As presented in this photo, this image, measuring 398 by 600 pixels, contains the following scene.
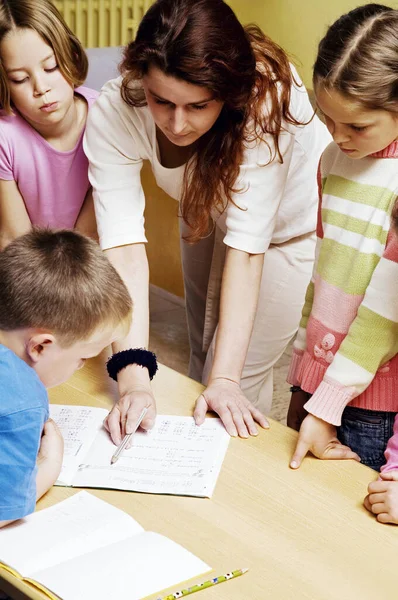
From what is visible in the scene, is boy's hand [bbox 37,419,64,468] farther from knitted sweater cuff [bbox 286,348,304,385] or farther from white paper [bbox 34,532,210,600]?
knitted sweater cuff [bbox 286,348,304,385]

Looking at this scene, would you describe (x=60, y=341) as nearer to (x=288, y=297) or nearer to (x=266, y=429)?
(x=266, y=429)

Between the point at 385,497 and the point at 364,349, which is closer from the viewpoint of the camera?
the point at 385,497

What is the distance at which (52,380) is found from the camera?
48.1 inches

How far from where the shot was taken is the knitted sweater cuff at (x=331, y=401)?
1.33 metres

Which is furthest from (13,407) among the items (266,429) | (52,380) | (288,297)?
(288,297)

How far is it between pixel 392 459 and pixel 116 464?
1.35 feet

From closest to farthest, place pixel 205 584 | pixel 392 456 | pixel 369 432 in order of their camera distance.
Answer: pixel 205 584 → pixel 392 456 → pixel 369 432

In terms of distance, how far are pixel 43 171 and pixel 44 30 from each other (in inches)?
12.6

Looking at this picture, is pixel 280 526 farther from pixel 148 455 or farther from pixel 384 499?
pixel 148 455

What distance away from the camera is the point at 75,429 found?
138cm

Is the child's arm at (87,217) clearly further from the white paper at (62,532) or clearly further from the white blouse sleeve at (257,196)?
the white paper at (62,532)

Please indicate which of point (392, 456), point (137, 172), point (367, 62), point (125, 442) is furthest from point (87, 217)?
point (392, 456)

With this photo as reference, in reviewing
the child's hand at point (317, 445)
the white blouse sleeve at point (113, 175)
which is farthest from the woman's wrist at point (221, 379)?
the white blouse sleeve at point (113, 175)

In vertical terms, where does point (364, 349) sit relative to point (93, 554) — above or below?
above
